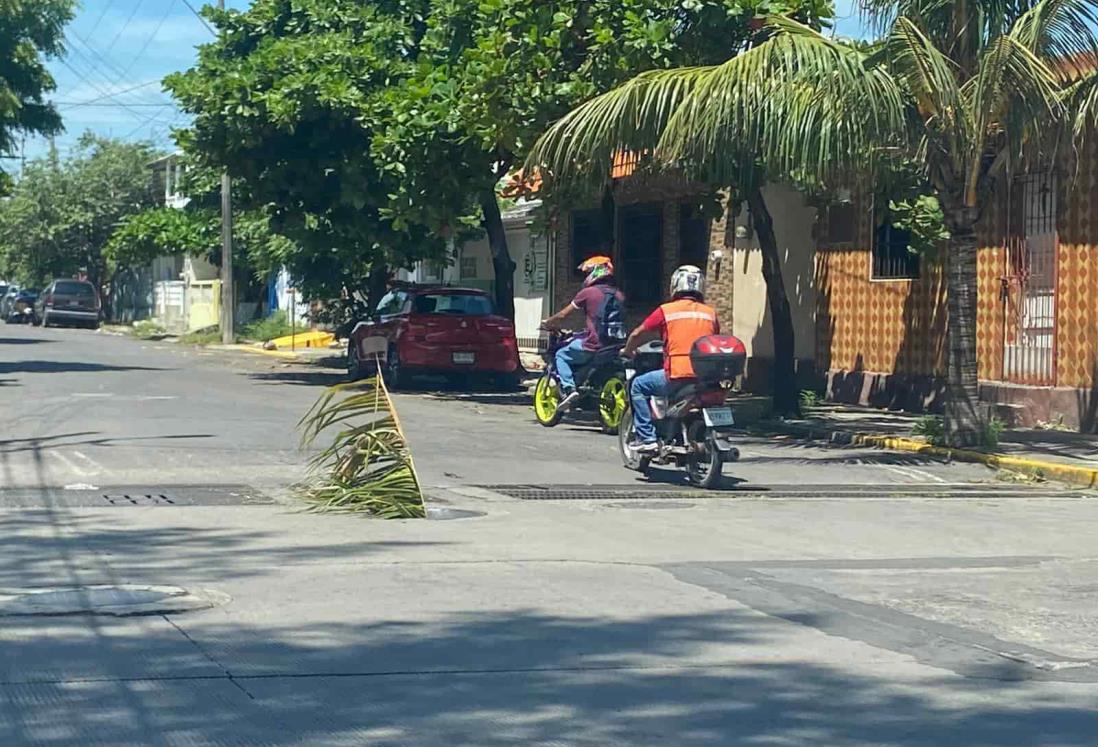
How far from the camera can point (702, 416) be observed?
44.7 feet

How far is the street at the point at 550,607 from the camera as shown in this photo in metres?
6.18

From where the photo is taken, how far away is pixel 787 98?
50.7ft

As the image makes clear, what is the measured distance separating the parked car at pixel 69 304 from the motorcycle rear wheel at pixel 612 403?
41.5 meters

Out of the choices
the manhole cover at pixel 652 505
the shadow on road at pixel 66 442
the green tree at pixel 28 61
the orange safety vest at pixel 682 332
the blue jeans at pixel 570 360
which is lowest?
the manhole cover at pixel 652 505

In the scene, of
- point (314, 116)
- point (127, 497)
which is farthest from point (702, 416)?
point (314, 116)

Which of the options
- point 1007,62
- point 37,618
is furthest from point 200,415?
point 37,618

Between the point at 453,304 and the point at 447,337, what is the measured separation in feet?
2.28

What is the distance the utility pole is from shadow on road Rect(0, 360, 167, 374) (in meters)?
8.67

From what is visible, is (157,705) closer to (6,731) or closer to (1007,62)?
(6,731)

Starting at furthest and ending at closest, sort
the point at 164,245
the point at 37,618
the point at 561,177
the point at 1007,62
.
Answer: the point at 164,245 < the point at 561,177 < the point at 1007,62 < the point at 37,618

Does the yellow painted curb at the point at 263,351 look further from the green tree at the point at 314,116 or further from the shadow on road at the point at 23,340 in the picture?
the green tree at the point at 314,116

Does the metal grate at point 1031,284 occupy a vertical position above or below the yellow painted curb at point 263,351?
above

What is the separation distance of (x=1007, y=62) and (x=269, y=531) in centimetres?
847

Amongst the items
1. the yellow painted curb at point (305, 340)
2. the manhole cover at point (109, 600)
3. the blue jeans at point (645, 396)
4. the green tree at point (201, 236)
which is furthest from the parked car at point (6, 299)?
the manhole cover at point (109, 600)
